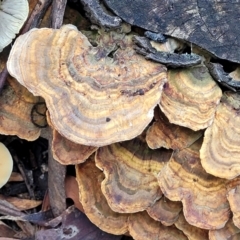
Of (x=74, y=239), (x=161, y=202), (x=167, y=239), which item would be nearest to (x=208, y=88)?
(x=161, y=202)

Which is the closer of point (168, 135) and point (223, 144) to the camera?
point (223, 144)

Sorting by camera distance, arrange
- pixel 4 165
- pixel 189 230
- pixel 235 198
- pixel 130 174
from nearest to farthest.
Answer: pixel 235 198, pixel 130 174, pixel 189 230, pixel 4 165

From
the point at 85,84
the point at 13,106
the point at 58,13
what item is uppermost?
the point at 58,13

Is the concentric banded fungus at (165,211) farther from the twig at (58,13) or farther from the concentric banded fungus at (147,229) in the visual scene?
the twig at (58,13)

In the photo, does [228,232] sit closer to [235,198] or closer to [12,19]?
[235,198]

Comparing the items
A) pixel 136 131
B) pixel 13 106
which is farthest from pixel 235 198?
pixel 13 106

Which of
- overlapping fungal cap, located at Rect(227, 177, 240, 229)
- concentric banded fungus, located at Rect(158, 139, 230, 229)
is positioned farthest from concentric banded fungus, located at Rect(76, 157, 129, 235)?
overlapping fungal cap, located at Rect(227, 177, 240, 229)

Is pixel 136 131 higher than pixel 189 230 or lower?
higher
